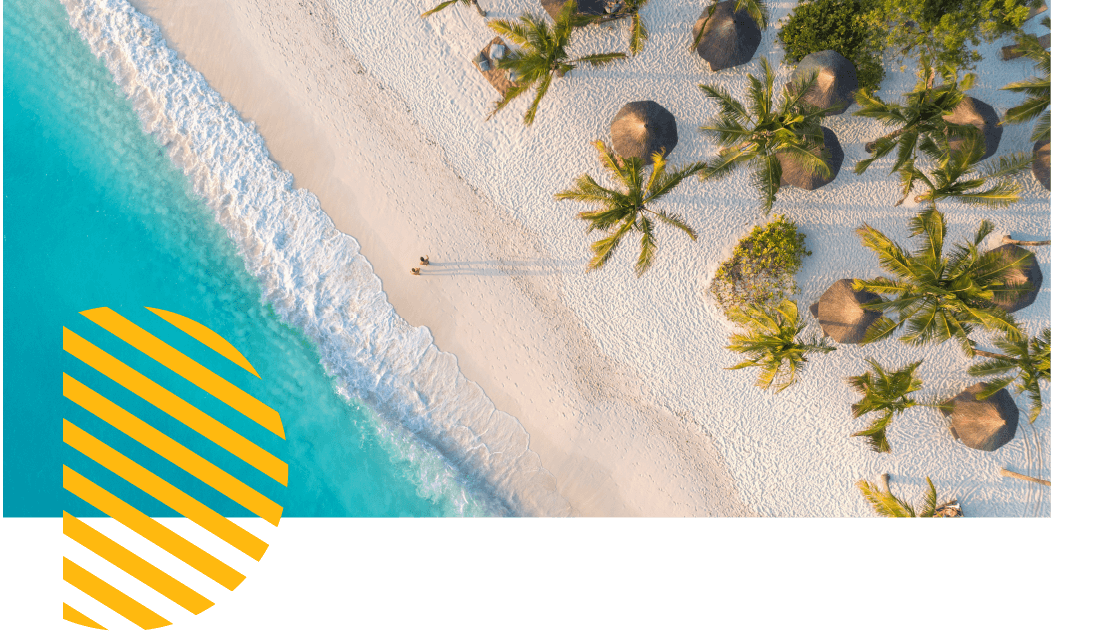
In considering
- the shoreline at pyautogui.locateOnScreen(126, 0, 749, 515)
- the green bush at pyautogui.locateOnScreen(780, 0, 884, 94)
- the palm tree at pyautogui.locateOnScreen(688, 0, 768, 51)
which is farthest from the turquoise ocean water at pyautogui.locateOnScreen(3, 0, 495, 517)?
the green bush at pyautogui.locateOnScreen(780, 0, 884, 94)

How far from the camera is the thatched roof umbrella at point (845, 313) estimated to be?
9.03 meters

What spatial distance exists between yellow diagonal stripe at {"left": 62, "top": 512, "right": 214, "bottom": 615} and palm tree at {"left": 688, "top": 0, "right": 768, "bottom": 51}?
46.1 feet

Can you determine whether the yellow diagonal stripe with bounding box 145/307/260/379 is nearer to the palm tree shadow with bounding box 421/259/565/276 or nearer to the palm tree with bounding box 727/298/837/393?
the palm tree shadow with bounding box 421/259/565/276

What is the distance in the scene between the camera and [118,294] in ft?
34.2

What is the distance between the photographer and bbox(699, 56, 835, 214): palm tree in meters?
8.01

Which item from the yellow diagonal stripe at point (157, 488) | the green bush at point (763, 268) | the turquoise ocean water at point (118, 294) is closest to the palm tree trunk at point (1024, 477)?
the green bush at point (763, 268)

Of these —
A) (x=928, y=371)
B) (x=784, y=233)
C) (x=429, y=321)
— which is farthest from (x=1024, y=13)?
(x=429, y=321)

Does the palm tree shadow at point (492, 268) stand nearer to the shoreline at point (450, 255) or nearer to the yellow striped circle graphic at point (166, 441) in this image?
the shoreline at point (450, 255)

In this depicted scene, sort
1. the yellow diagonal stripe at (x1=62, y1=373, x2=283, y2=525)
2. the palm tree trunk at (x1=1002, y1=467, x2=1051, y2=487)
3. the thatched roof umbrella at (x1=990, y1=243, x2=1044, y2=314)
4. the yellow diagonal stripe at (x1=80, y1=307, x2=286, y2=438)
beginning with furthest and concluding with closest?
the yellow diagonal stripe at (x1=80, y1=307, x2=286, y2=438)
the yellow diagonal stripe at (x1=62, y1=373, x2=283, y2=525)
the palm tree trunk at (x1=1002, y1=467, x2=1051, y2=487)
the thatched roof umbrella at (x1=990, y1=243, x2=1044, y2=314)

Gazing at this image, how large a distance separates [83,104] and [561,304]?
35.2 ft

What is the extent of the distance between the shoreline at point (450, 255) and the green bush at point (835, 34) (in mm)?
6260

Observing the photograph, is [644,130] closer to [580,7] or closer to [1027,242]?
[580,7]

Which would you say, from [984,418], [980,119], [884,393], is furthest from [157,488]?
[980,119]

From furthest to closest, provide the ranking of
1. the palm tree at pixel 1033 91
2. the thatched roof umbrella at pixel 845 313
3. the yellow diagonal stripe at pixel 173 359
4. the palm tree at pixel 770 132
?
the yellow diagonal stripe at pixel 173 359, the thatched roof umbrella at pixel 845 313, the palm tree at pixel 770 132, the palm tree at pixel 1033 91
